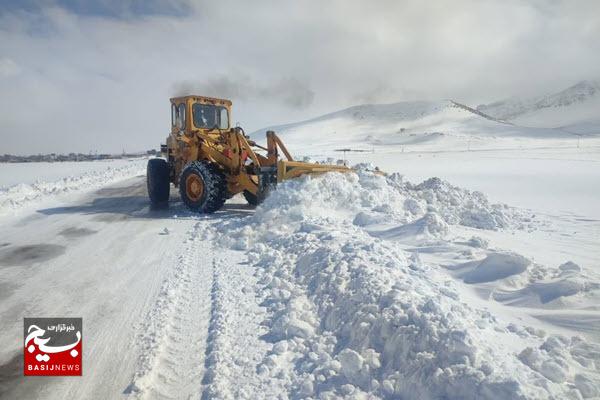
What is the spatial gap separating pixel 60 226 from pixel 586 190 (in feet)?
43.7

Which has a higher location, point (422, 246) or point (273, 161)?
point (273, 161)

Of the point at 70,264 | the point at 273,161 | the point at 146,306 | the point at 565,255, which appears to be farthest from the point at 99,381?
the point at 273,161

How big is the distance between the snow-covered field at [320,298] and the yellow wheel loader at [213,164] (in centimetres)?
61

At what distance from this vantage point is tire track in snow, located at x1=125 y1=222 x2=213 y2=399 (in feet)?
9.29

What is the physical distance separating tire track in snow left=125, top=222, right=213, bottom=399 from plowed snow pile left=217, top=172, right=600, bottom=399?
540mm

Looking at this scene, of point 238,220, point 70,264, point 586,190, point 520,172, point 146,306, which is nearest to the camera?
point 146,306

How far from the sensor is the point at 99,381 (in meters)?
2.91

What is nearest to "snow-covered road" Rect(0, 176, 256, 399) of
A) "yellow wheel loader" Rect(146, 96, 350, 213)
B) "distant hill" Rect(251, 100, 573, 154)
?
"yellow wheel loader" Rect(146, 96, 350, 213)

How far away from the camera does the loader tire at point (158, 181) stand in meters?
10.2

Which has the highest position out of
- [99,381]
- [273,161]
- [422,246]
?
[273,161]

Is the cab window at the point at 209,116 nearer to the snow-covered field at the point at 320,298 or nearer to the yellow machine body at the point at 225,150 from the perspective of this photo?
the yellow machine body at the point at 225,150

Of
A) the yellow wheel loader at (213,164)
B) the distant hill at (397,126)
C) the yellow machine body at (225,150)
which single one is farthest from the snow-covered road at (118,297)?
the distant hill at (397,126)

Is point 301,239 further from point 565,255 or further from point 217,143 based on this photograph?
point 217,143

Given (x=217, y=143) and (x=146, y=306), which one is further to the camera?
(x=217, y=143)
